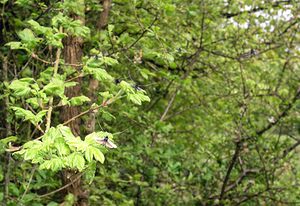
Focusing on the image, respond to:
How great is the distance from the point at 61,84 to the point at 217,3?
253 centimetres

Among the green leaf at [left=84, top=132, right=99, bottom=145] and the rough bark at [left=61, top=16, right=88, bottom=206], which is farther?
the rough bark at [left=61, top=16, right=88, bottom=206]

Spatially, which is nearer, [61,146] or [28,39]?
[61,146]

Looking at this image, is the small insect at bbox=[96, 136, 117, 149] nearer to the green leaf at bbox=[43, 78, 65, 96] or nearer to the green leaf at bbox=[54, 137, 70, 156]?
the green leaf at bbox=[54, 137, 70, 156]

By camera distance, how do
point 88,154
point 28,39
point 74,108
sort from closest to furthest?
point 88,154, point 28,39, point 74,108

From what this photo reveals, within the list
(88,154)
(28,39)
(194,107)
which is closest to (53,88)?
(28,39)

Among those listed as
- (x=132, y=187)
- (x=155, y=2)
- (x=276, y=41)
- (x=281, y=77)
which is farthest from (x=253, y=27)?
(x=155, y=2)

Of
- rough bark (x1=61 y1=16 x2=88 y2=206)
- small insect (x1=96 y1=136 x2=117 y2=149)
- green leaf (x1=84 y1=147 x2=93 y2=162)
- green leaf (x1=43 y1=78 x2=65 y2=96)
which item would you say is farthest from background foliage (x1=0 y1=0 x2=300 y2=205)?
green leaf (x1=84 y1=147 x2=93 y2=162)

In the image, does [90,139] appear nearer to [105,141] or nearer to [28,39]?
[105,141]

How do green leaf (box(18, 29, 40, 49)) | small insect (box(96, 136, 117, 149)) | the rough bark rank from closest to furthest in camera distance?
small insect (box(96, 136, 117, 149)) < green leaf (box(18, 29, 40, 49)) < the rough bark

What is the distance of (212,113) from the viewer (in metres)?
4.62

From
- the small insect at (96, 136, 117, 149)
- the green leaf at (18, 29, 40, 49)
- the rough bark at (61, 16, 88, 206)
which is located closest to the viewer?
the small insect at (96, 136, 117, 149)

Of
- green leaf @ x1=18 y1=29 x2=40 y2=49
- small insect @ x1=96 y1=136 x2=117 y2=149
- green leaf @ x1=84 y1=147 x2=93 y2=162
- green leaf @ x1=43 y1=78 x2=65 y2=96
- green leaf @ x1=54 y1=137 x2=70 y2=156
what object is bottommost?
green leaf @ x1=54 y1=137 x2=70 y2=156

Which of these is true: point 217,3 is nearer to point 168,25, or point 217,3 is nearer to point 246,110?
point 168,25

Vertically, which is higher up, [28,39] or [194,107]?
[194,107]
